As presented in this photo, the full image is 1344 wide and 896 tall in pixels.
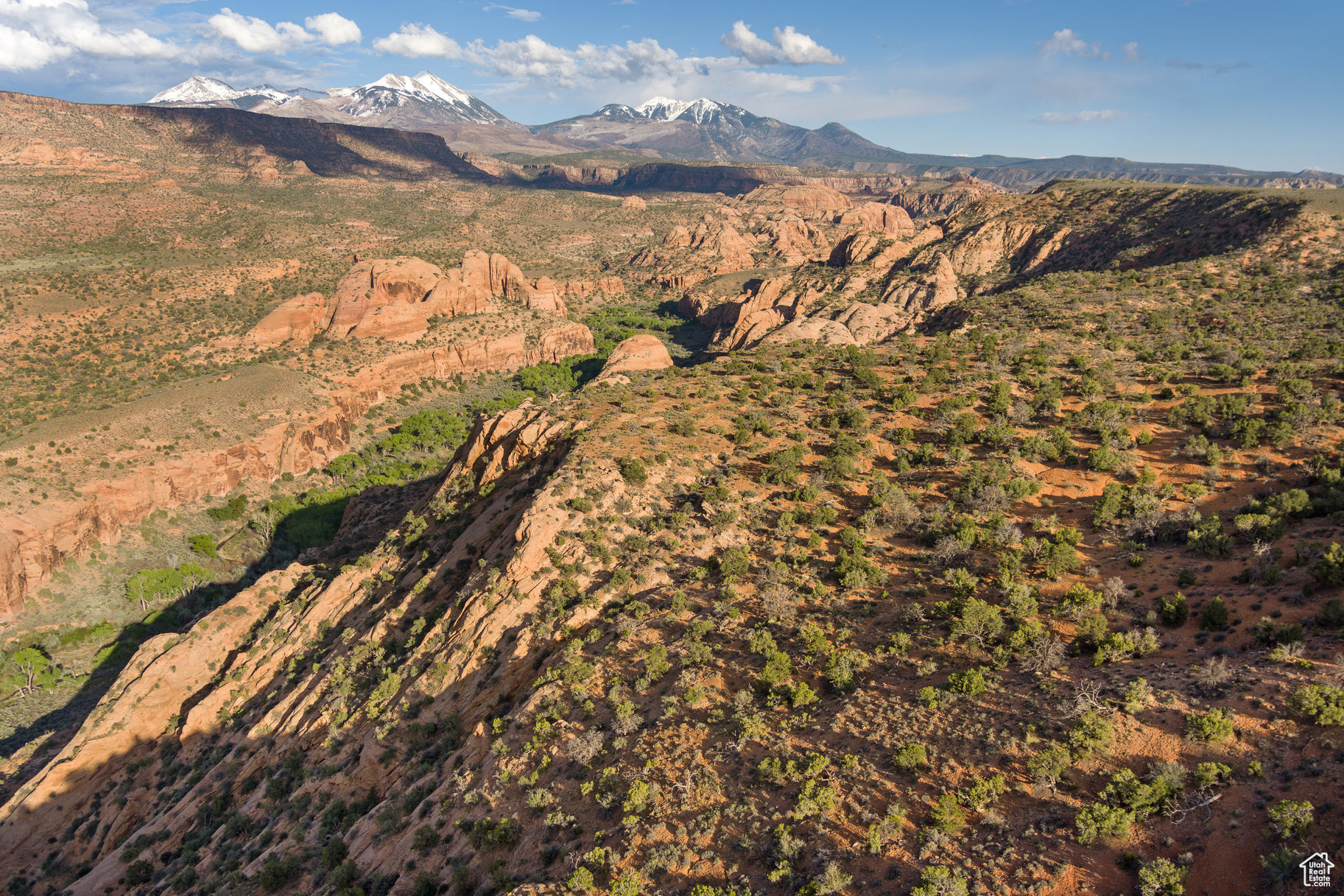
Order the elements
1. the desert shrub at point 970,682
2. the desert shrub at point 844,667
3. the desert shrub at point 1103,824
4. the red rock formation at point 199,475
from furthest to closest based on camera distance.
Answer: the red rock formation at point 199,475 < the desert shrub at point 844,667 < the desert shrub at point 970,682 < the desert shrub at point 1103,824

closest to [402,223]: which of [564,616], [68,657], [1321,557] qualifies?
[68,657]

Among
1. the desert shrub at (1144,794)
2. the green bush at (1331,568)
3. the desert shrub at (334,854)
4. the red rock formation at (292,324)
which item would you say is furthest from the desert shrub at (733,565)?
the red rock formation at (292,324)

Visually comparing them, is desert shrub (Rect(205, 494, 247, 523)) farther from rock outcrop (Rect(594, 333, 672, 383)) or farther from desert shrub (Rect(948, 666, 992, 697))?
desert shrub (Rect(948, 666, 992, 697))

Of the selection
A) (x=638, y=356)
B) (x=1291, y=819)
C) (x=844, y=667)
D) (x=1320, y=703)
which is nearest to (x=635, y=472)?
(x=844, y=667)

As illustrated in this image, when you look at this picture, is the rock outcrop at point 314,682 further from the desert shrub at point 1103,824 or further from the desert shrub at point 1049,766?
the desert shrub at point 1103,824

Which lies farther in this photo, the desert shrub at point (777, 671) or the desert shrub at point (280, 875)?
the desert shrub at point (280, 875)

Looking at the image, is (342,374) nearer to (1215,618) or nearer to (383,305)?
(383,305)

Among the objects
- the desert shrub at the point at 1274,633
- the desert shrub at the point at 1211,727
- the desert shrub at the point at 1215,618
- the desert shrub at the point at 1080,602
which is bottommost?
the desert shrub at the point at 1080,602
